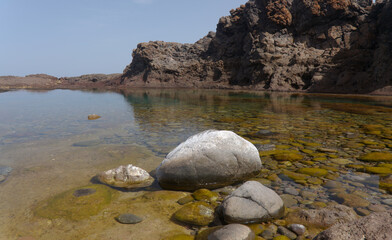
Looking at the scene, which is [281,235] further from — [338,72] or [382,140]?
[338,72]

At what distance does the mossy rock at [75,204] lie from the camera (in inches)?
111

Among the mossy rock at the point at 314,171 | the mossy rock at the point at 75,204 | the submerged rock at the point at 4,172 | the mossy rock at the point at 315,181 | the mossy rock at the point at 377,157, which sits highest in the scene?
the mossy rock at the point at 377,157

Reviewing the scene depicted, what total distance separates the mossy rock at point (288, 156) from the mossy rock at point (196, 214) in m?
2.08

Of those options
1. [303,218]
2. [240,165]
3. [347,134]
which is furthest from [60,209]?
[347,134]

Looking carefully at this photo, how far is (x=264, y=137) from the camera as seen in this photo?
611 centimetres

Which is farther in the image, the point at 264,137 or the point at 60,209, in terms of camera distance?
the point at 264,137

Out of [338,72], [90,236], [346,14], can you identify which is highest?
[346,14]

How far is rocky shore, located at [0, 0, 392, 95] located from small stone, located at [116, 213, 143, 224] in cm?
2335

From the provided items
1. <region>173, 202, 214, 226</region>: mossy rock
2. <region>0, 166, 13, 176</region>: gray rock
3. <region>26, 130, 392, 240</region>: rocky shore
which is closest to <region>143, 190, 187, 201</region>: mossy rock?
<region>26, 130, 392, 240</region>: rocky shore

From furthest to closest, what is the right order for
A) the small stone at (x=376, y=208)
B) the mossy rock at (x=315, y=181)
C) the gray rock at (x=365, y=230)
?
the mossy rock at (x=315, y=181) < the small stone at (x=376, y=208) < the gray rock at (x=365, y=230)

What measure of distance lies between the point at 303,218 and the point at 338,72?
1009 inches

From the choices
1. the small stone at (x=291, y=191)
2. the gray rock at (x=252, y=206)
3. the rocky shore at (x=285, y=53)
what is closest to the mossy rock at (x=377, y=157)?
the small stone at (x=291, y=191)

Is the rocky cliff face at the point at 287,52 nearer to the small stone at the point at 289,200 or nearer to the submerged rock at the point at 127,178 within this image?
the small stone at the point at 289,200

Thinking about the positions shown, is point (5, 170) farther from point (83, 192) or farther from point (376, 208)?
point (376, 208)
